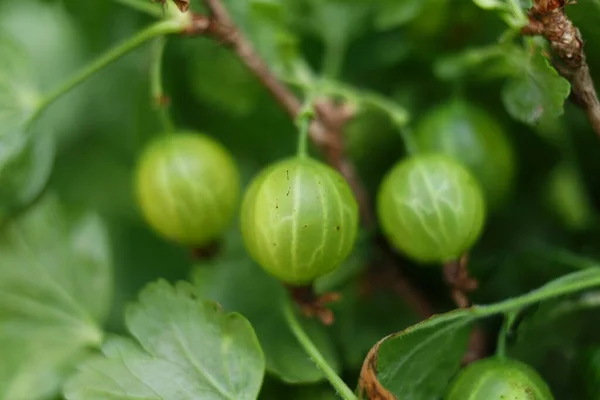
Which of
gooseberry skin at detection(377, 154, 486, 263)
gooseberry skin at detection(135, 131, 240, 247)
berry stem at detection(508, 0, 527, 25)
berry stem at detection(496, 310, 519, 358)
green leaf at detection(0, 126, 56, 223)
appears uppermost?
green leaf at detection(0, 126, 56, 223)

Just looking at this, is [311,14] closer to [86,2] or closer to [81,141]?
[86,2]

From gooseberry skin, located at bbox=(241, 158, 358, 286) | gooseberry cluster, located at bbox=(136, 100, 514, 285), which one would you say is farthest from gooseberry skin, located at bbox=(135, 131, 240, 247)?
gooseberry skin, located at bbox=(241, 158, 358, 286)

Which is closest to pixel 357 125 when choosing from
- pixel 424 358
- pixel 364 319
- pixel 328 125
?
pixel 328 125

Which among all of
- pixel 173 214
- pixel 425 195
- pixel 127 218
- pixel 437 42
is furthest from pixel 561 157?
pixel 127 218

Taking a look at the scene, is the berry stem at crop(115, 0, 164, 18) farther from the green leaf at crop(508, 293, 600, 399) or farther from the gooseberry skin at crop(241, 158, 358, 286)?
the green leaf at crop(508, 293, 600, 399)

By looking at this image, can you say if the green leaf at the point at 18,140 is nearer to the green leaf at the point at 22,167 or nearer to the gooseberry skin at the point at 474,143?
the green leaf at the point at 22,167

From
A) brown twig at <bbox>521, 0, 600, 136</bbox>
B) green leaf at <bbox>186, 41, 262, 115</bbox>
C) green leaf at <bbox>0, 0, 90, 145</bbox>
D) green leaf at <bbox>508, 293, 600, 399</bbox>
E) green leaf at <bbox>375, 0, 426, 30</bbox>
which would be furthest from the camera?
green leaf at <bbox>0, 0, 90, 145</bbox>

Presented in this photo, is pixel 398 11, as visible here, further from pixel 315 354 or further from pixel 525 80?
pixel 315 354
